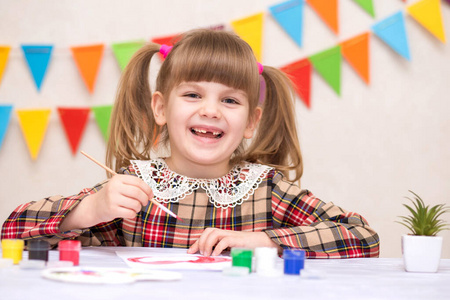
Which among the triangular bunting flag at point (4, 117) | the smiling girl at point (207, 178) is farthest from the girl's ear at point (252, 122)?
the triangular bunting flag at point (4, 117)

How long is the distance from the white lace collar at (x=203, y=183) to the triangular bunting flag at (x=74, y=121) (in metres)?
0.87

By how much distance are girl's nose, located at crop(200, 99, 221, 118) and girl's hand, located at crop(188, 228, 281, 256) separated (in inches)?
13.3

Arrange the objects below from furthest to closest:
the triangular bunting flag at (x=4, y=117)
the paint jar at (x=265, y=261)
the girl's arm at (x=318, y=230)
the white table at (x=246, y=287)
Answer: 1. the triangular bunting flag at (x=4, y=117)
2. the girl's arm at (x=318, y=230)
3. the paint jar at (x=265, y=261)
4. the white table at (x=246, y=287)

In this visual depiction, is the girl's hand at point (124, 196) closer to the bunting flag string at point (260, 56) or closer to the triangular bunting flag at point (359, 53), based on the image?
the bunting flag string at point (260, 56)

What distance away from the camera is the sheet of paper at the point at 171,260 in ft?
2.49

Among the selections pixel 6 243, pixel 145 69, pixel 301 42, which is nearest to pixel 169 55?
pixel 145 69

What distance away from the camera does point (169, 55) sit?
1397 millimetres

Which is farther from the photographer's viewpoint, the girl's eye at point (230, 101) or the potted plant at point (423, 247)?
the girl's eye at point (230, 101)

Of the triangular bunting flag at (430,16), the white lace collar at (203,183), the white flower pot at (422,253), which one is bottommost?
the white flower pot at (422,253)

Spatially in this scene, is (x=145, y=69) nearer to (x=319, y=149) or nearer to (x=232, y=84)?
(x=232, y=84)

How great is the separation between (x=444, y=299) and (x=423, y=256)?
23 centimetres

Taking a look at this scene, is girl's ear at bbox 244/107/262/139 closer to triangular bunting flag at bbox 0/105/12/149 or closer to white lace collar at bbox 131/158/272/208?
white lace collar at bbox 131/158/272/208

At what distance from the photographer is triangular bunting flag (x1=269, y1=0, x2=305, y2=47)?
86.0 inches

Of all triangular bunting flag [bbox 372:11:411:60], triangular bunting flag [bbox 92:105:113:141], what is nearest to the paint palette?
triangular bunting flag [bbox 92:105:113:141]
